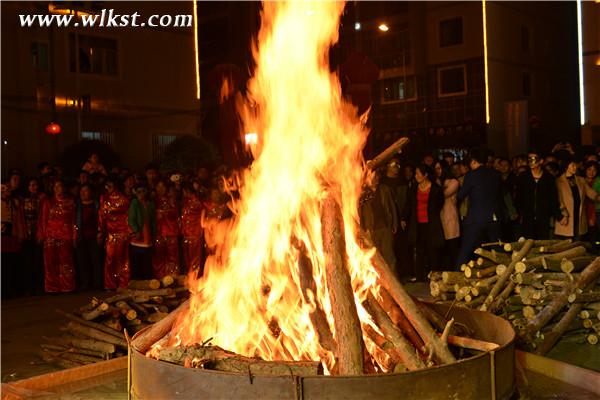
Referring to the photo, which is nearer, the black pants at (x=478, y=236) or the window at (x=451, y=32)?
the black pants at (x=478, y=236)

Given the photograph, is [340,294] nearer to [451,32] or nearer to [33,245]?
[33,245]

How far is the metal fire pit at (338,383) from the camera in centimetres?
353

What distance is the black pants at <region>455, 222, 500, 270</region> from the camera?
9.07 m

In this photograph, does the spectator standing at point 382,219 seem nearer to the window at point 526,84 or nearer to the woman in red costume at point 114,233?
the woman in red costume at point 114,233

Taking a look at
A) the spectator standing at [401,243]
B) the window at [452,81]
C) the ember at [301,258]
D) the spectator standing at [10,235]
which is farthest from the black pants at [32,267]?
the window at [452,81]

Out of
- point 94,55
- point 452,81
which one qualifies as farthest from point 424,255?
point 452,81

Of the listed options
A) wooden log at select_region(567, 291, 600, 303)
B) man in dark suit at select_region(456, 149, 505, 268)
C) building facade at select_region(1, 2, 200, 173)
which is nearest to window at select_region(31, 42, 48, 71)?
building facade at select_region(1, 2, 200, 173)

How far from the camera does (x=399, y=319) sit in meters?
4.70

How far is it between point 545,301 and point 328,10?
3817mm

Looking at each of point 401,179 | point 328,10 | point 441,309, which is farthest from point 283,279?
point 401,179

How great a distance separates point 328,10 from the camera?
17.2 ft

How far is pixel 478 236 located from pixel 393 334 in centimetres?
521

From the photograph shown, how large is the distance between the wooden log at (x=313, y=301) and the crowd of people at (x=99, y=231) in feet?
17.2

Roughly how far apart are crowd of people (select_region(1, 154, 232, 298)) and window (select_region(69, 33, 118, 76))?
12945mm
